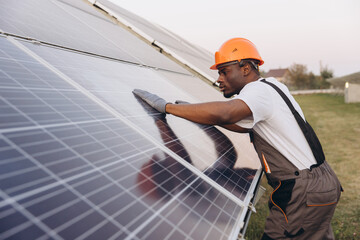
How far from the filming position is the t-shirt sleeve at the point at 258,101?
2.42 m

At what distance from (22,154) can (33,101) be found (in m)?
0.67

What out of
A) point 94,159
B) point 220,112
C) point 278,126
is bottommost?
point 94,159

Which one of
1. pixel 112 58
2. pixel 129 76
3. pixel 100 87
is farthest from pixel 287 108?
pixel 112 58

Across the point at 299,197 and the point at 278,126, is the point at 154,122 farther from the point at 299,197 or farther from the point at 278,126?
the point at 299,197

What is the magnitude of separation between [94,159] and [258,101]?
155cm

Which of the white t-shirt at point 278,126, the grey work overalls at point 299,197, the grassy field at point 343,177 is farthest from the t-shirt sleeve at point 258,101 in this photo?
the grassy field at point 343,177

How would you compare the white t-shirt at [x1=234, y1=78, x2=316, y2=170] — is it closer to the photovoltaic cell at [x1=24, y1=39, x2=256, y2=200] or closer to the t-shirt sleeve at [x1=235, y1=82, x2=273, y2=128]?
the t-shirt sleeve at [x1=235, y1=82, x2=273, y2=128]

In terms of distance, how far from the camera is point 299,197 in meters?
2.61

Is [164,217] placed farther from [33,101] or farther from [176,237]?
[33,101]

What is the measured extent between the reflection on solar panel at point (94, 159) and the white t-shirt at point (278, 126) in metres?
0.49

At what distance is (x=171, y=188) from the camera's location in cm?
184

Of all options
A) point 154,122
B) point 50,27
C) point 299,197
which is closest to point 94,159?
point 154,122

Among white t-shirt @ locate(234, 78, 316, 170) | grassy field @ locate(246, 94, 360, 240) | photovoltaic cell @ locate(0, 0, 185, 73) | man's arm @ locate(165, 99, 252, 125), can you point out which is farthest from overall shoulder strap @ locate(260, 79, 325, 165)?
grassy field @ locate(246, 94, 360, 240)

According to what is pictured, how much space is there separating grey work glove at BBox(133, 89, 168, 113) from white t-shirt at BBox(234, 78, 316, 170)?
865 millimetres
